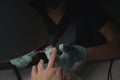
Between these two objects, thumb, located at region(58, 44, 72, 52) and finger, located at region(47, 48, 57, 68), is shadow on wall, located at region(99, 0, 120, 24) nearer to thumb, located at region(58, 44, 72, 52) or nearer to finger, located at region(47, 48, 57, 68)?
thumb, located at region(58, 44, 72, 52)

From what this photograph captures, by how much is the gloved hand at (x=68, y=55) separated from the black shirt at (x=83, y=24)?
150 millimetres

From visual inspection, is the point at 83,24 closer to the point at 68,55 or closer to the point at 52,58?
the point at 68,55

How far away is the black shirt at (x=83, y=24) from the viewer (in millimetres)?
1063

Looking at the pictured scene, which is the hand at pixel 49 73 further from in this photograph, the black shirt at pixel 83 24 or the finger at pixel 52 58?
the black shirt at pixel 83 24

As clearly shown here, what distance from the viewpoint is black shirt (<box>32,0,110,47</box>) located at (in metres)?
1.06

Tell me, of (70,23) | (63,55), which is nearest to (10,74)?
(63,55)

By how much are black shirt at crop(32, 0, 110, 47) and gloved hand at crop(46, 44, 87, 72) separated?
15cm

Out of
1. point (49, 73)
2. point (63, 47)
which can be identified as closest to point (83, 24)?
point (63, 47)

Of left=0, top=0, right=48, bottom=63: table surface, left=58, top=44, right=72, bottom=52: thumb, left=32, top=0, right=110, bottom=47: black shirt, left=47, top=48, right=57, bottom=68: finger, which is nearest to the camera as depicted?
left=0, top=0, right=48, bottom=63: table surface

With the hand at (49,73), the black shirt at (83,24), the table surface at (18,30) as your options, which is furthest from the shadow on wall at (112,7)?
the table surface at (18,30)

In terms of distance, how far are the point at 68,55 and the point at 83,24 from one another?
0.83 ft

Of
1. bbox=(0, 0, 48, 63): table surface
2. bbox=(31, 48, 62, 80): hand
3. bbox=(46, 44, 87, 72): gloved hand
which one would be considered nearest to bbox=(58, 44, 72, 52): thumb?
bbox=(46, 44, 87, 72): gloved hand

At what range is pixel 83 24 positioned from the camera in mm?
1075

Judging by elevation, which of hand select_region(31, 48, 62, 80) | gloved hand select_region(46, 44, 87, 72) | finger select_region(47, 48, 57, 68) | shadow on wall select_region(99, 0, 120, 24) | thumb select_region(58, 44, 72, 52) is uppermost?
finger select_region(47, 48, 57, 68)
